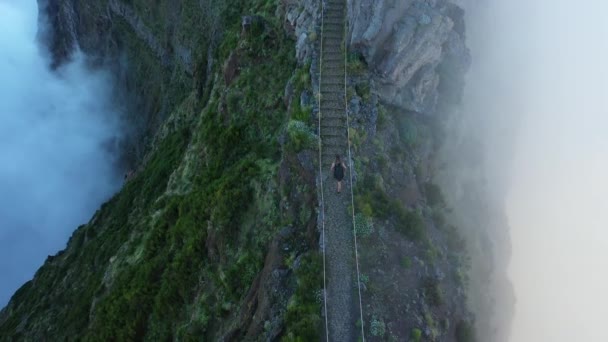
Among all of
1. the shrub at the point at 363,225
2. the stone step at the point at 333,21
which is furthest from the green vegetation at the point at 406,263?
the stone step at the point at 333,21

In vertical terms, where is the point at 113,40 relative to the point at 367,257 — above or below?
above

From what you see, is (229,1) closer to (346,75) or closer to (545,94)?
(346,75)

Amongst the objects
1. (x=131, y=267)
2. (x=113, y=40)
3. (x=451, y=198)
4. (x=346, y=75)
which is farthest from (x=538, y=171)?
(x=113, y=40)

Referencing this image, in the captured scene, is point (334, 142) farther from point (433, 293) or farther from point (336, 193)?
point (433, 293)

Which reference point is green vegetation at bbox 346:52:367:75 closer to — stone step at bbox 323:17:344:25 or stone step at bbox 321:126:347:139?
stone step at bbox 323:17:344:25

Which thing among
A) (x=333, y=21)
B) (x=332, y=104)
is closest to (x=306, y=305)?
(x=332, y=104)

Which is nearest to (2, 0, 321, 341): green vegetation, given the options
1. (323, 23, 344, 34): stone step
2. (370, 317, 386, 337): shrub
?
(370, 317, 386, 337): shrub
